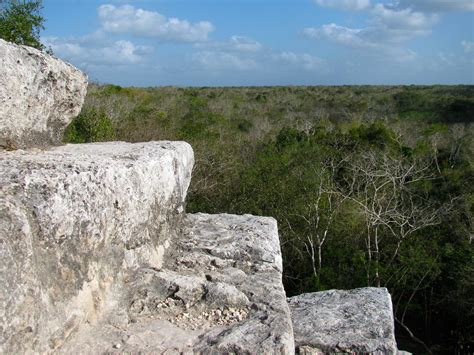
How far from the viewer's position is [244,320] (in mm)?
3178

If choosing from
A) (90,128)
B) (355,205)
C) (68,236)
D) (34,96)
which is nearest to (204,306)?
(68,236)

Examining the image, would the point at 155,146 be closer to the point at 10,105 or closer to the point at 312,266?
the point at 10,105

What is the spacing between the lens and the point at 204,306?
3.31m

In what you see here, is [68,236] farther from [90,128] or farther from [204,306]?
[90,128]

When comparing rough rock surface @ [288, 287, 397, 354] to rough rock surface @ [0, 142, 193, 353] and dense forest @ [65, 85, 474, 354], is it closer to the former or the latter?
rough rock surface @ [0, 142, 193, 353]

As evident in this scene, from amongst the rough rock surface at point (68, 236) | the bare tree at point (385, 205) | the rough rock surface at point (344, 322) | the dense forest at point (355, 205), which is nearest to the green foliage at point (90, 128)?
the dense forest at point (355, 205)

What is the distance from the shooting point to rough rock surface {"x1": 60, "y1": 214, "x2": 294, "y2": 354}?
9.32ft

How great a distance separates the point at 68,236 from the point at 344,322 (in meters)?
2.17

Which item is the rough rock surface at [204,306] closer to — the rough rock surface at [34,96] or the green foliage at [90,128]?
the rough rock surface at [34,96]

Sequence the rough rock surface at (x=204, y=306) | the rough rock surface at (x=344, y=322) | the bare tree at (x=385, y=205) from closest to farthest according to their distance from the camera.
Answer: the rough rock surface at (x=204, y=306) → the rough rock surface at (x=344, y=322) → the bare tree at (x=385, y=205)

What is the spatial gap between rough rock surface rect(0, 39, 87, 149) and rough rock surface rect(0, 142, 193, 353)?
0.72ft

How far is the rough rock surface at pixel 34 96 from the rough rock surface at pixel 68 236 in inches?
8.6

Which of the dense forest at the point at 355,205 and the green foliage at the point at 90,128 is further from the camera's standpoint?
the green foliage at the point at 90,128

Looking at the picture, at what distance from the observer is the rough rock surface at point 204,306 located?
284 centimetres
